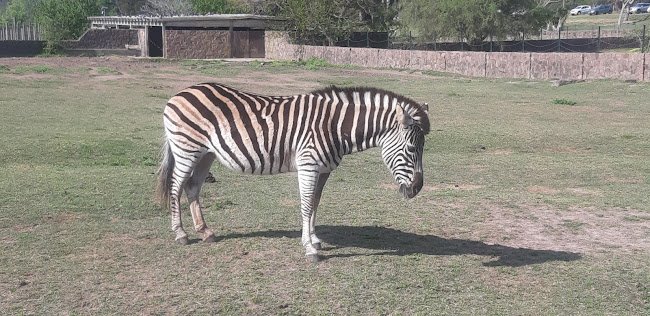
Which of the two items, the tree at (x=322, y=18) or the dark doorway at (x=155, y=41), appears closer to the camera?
the tree at (x=322, y=18)

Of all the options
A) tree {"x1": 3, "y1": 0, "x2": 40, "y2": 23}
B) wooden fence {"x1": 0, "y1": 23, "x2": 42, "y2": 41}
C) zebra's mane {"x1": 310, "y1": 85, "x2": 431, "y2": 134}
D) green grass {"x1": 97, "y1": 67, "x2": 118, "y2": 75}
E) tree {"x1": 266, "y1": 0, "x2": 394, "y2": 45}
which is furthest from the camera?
tree {"x1": 3, "y1": 0, "x2": 40, "y2": 23}

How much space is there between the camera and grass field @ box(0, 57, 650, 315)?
6.32m

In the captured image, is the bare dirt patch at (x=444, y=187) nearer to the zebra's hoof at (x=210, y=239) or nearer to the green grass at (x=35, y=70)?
the zebra's hoof at (x=210, y=239)

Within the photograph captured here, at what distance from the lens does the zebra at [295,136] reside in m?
7.23

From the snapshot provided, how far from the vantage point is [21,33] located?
54812 millimetres

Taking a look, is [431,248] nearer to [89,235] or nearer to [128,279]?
[128,279]

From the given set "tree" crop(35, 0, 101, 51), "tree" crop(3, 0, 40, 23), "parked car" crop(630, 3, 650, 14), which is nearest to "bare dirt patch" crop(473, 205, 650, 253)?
"tree" crop(35, 0, 101, 51)

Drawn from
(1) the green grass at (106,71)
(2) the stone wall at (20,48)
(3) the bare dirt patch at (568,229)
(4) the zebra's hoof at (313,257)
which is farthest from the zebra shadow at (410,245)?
(2) the stone wall at (20,48)

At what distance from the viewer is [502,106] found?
20.4 m

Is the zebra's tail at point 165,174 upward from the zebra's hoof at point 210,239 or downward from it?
upward

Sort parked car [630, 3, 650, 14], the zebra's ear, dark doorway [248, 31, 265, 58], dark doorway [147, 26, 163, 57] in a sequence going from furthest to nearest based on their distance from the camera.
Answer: parked car [630, 3, 650, 14] → dark doorway [248, 31, 265, 58] → dark doorway [147, 26, 163, 57] → the zebra's ear

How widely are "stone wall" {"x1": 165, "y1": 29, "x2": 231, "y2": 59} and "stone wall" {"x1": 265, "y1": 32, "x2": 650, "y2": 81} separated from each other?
7798 mm

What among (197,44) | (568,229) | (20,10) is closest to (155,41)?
(197,44)

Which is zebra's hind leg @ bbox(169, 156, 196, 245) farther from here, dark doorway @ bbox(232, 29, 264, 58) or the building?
dark doorway @ bbox(232, 29, 264, 58)
